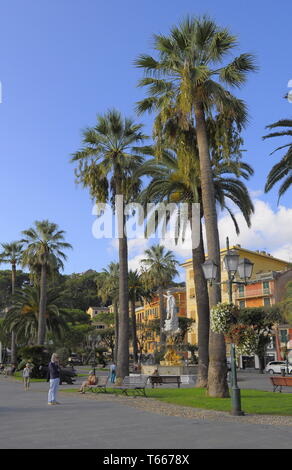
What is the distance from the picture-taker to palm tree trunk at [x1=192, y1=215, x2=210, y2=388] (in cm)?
2211

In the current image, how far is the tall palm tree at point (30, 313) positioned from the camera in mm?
47344

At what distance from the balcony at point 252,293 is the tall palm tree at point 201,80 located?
5508 centimetres

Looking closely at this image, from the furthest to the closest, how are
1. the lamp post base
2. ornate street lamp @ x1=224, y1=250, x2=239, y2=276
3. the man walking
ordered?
the man walking < ornate street lamp @ x1=224, y1=250, x2=239, y2=276 < the lamp post base

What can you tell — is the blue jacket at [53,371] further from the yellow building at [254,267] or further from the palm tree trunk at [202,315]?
the yellow building at [254,267]

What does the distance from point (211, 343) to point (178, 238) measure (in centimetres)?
848

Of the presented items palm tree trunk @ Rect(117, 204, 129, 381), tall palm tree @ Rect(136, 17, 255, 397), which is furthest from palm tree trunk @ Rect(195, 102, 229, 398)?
palm tree trunk @ Rect(117, 204, 129, 381)

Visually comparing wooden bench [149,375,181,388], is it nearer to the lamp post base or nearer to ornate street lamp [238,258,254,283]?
ornate street lamp [238,258,254,283]

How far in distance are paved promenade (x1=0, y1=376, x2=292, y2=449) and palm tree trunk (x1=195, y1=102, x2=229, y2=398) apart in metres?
4.27

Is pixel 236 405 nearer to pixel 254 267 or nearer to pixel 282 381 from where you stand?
pixel 282 381

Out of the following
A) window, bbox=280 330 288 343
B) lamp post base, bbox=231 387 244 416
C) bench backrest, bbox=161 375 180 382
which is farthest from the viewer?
window, bbox=280 330 288 343

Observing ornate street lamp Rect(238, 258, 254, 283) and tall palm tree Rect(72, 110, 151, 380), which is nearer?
ornate street lamp Rect(238, 258, 254, 283)

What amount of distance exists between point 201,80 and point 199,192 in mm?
6051

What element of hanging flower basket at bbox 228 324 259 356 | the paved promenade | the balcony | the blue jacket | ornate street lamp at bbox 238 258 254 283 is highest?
the balcony
